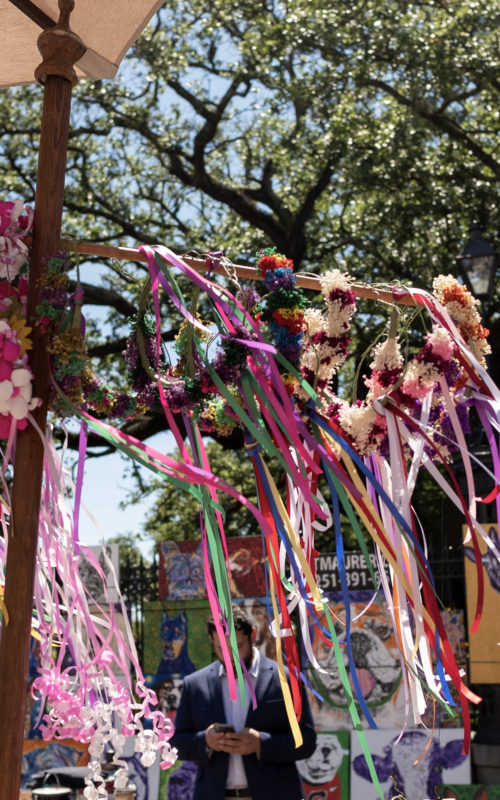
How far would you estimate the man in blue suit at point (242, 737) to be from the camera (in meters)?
3.23

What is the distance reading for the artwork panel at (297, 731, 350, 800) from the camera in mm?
5801

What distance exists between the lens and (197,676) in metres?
3.59

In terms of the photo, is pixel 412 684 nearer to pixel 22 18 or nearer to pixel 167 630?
pixel 22 18

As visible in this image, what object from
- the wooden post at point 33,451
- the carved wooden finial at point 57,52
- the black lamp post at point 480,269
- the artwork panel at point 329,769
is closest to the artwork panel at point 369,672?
the artwork panel at point 329,769

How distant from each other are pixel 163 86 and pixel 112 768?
7.64 meters

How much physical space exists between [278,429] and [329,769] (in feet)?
15.4

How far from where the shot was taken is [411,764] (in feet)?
18.6

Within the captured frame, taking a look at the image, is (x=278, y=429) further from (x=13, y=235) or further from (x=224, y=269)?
(x=13, y=235)

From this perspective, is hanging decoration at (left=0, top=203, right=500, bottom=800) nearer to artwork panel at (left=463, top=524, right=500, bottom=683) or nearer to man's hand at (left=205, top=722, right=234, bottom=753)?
man's hand at (left=205, top=722, right=234, bottom=753)

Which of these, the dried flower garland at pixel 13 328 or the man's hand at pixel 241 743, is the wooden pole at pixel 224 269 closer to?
the dried flower garland at pixel 13 328

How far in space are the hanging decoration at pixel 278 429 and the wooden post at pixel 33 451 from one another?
46 mm

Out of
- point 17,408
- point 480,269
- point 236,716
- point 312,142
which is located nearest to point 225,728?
point 236,716

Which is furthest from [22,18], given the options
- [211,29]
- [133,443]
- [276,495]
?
[211,29]

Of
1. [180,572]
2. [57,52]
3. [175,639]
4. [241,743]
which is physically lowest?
[241,743]
